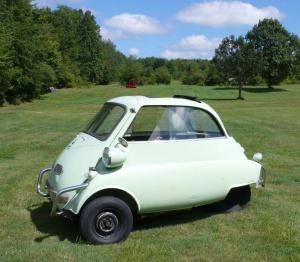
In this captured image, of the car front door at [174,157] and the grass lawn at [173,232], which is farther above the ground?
the car front door at [174,157]

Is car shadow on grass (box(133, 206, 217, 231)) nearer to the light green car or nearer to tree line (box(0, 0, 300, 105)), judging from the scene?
the light green car

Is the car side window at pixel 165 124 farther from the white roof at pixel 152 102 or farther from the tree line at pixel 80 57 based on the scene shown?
the tree line at pixel 80 57

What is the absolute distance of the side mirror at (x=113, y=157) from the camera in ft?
20.4

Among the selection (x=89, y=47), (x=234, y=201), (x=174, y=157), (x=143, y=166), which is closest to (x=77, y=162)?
(x=143, y=166)

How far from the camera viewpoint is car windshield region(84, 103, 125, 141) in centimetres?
680

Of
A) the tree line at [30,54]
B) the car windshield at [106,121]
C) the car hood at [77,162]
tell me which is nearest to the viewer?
the car hood at [77,162]

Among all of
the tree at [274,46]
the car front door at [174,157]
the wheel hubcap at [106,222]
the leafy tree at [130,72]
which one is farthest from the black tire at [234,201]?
the leafy tree at [130,72]

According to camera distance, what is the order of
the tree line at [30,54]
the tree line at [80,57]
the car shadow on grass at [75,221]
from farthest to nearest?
the tree line at [80,57]
the tree line at [30,54]
the car shadow on grass at [75,221]

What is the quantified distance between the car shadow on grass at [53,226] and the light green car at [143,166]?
41 centimetres

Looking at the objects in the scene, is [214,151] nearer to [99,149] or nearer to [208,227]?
[208,227]

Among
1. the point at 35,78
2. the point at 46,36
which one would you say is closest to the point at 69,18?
the point at 46,36

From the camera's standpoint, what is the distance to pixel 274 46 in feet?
231

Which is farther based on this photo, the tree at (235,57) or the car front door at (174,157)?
the tree at (235,57)

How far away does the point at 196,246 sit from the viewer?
6188 mm
